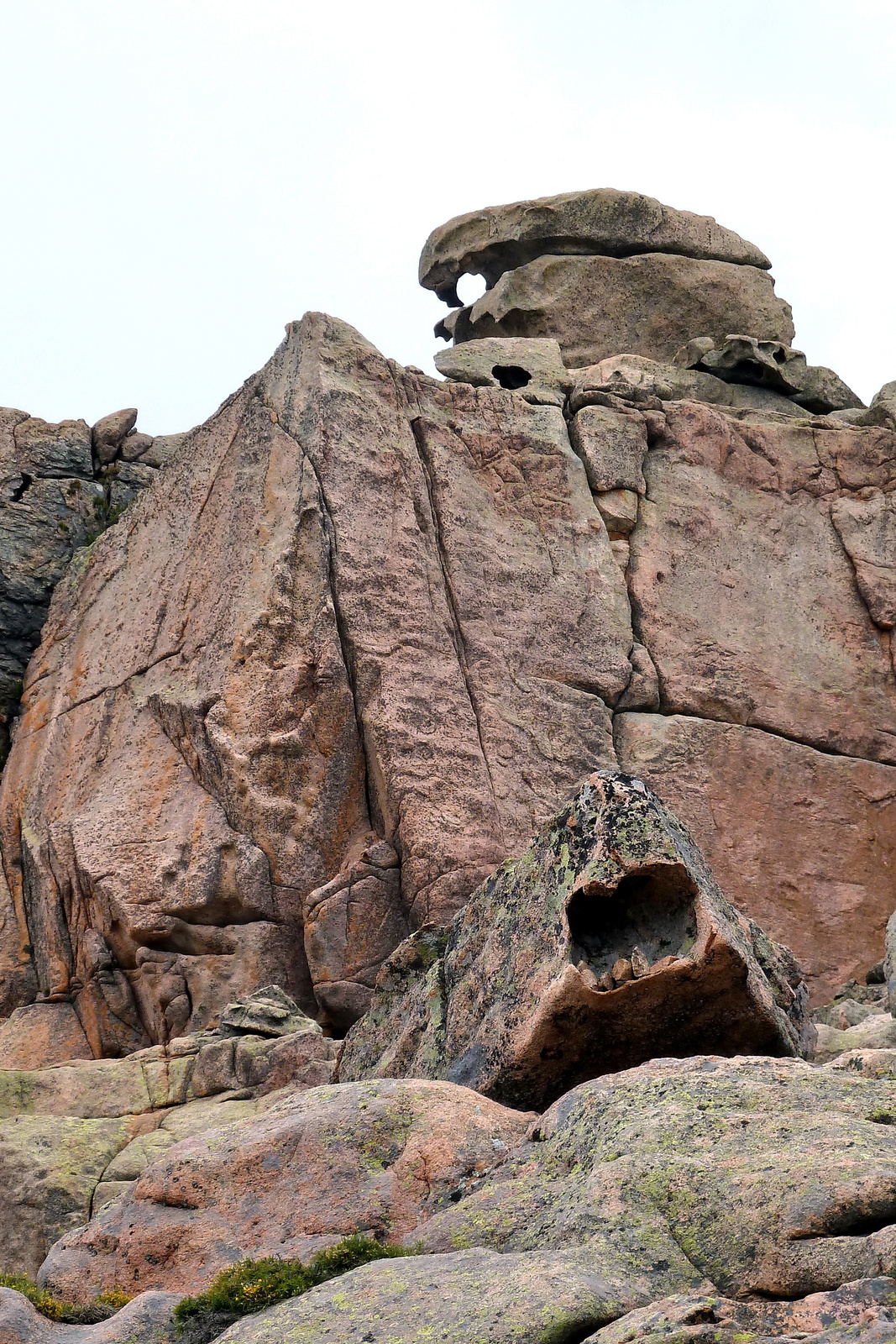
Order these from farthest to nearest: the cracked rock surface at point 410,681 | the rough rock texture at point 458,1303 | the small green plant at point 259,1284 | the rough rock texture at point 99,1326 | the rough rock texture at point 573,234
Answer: the rough rock texture at point 573,234 → the cracked rock surface at point 410,681 → the small green plant at point 259,1284 → the rough rock texture at point 99,1326 → the rough rock texture at point 458,1303

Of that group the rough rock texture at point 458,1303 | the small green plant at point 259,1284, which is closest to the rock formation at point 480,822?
the rough rock texture at point 458,1303

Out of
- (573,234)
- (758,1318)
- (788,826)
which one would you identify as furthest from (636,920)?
(573,234)

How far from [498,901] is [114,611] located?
14592 mm

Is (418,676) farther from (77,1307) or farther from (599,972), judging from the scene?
(77,1307)

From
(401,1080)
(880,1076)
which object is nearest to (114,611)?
(401,1080)

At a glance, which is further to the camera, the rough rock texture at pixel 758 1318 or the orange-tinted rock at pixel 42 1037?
the orange-tinted rock at pixel 42 1037

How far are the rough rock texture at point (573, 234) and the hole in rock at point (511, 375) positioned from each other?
6064 millimetres

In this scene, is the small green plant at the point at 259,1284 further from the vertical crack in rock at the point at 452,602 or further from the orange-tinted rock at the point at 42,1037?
the orange-tinted rock at the point at 42,1037

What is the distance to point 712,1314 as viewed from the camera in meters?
8.22

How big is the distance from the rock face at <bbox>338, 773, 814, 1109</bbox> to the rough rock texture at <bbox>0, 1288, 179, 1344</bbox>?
4.58 metres

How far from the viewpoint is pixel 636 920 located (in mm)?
14953

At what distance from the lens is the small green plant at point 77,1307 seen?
425 inches

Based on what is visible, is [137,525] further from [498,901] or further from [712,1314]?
[712,1314]

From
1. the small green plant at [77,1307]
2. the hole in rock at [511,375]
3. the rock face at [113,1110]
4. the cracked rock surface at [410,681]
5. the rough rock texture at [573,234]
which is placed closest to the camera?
the small green plant at [77,1307]
